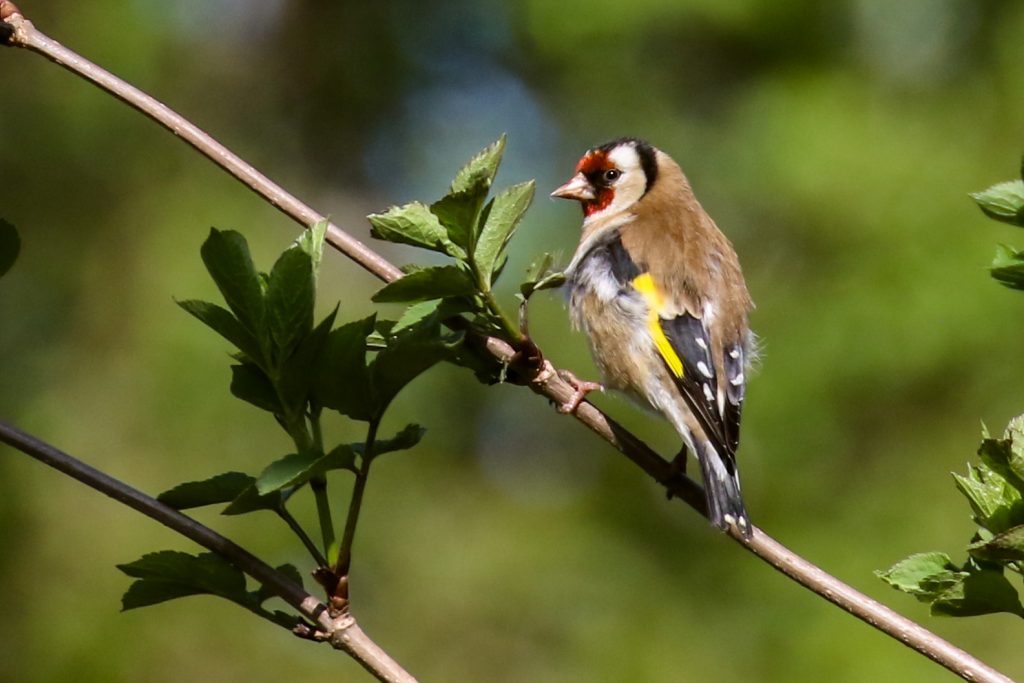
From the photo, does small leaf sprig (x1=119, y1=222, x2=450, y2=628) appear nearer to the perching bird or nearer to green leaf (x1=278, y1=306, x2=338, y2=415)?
green leaf (x1=278, y1=306, x2=338, y2=415)

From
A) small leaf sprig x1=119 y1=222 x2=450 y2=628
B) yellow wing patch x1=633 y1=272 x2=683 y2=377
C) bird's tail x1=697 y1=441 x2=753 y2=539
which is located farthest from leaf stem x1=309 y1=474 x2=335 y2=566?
yellow wing patch x1=633 y1=272 x2=683 y2=377

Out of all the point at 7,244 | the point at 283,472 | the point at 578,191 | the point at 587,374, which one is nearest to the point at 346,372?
the point at 283,472

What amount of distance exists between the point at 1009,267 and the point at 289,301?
0.86 m

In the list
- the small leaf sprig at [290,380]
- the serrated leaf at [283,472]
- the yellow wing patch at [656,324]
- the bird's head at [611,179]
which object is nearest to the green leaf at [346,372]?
the small leaf sprig at [290,380]

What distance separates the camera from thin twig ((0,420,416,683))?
145 centimetres

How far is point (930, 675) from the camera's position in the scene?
19.3 ft

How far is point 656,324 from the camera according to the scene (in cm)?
351

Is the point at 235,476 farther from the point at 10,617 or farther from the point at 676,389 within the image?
the point at 10,617

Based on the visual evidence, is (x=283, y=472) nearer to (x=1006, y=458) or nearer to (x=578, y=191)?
(x=1006, y=458)

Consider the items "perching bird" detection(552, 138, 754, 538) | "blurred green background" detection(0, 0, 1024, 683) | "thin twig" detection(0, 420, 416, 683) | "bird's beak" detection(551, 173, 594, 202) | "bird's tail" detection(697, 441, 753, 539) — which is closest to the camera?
"thin twig" detection(0, 420, 416, 683)

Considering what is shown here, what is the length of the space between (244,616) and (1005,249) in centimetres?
568

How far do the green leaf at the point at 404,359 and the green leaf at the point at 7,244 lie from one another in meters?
0.45

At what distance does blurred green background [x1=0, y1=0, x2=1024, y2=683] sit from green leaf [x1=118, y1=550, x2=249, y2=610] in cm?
432

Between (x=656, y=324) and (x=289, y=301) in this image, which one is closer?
(x=289, y=301)
